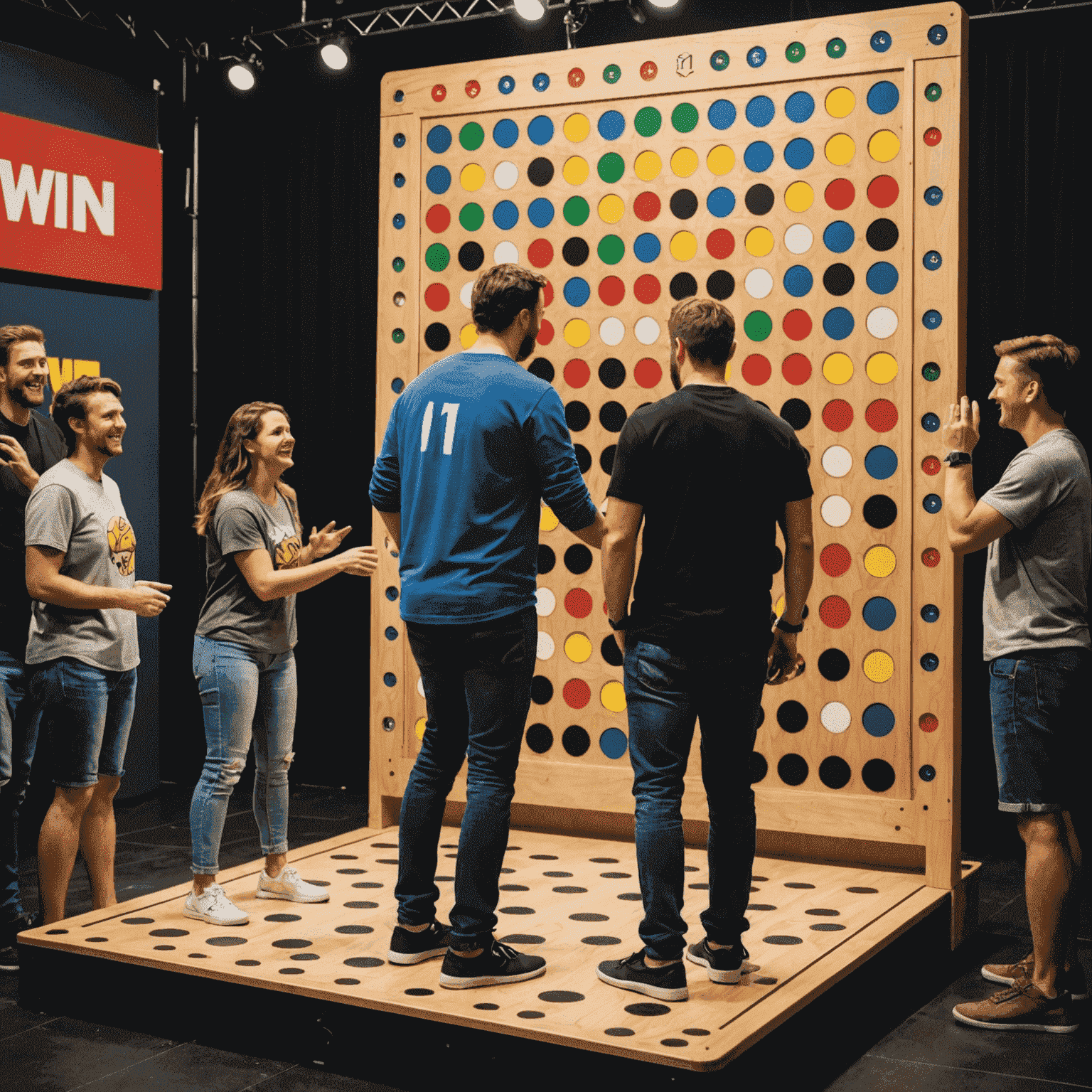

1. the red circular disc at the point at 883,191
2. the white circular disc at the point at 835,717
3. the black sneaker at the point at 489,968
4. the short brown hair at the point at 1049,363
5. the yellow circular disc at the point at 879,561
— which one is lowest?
the black sneaker at the point at 489,968

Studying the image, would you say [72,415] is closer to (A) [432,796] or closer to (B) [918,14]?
(A) [432,796]

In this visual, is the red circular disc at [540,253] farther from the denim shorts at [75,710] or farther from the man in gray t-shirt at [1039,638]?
the denim shorts at [75,710]

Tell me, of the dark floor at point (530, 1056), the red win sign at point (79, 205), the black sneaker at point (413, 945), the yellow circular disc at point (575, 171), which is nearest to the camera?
the dark floor at point (530, 1056)

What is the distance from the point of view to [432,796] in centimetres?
318

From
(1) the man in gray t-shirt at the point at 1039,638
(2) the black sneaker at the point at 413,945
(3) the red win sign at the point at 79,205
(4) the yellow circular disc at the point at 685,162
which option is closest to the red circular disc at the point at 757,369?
(4) the yellow circular disc at the point at 685,162

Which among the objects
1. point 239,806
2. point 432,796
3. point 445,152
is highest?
point 445,152

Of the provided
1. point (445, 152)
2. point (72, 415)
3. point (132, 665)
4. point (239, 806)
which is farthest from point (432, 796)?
point (239, 806)

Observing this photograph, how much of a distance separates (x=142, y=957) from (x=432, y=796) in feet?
2.87

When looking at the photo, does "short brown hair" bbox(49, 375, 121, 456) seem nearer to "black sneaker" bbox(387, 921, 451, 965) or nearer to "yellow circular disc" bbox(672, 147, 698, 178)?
"black sneaker" bbox(387, 921, 451, 965)

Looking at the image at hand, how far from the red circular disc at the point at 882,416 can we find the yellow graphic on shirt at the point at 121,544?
2203 mm

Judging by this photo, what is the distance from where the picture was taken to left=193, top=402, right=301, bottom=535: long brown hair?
12.3 feet

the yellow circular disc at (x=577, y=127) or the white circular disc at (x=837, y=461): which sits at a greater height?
the yellow circular disc at (x=577, y=127)

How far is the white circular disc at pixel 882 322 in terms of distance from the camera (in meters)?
4.26

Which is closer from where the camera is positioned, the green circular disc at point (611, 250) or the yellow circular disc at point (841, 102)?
the yellow circular disc at point (841, 102)
